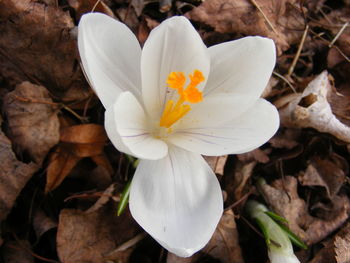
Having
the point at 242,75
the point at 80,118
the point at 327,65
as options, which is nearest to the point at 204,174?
the point at 242,75

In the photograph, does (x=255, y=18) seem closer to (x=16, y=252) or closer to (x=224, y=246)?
(x=224, y=246)

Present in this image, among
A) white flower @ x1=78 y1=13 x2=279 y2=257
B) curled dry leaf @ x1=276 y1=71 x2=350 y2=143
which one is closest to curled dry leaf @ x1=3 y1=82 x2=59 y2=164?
white flower @ x1=78 y1=13 x2=279 y2=257

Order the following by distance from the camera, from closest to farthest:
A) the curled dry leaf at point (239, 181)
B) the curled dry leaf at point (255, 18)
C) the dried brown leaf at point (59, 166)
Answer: the dried brown leaf at point (59, 166) → the curled dry leaf at point (239, 181) → the curled dry leaf at point (255, 18)

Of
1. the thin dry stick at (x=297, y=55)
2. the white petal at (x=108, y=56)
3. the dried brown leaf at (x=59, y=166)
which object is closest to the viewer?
the white petal at (x=108, y=56)

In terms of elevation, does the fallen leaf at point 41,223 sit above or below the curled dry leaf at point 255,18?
below

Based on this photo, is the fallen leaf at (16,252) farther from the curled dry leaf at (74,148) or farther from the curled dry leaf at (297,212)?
the curled dry leaf at (297,212)

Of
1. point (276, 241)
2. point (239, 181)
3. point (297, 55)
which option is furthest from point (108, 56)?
point (297, 55)

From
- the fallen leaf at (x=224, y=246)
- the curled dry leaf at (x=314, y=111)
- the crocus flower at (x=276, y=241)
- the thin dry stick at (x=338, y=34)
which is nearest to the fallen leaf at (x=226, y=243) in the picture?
the fallen leaf at (x=224, y=246)

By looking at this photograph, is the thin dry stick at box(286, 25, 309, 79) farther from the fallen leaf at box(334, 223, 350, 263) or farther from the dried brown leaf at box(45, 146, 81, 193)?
the dried brown leaf at box(45, 146, 81, 193)

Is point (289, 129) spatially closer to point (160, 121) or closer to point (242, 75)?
point (242, 75)
